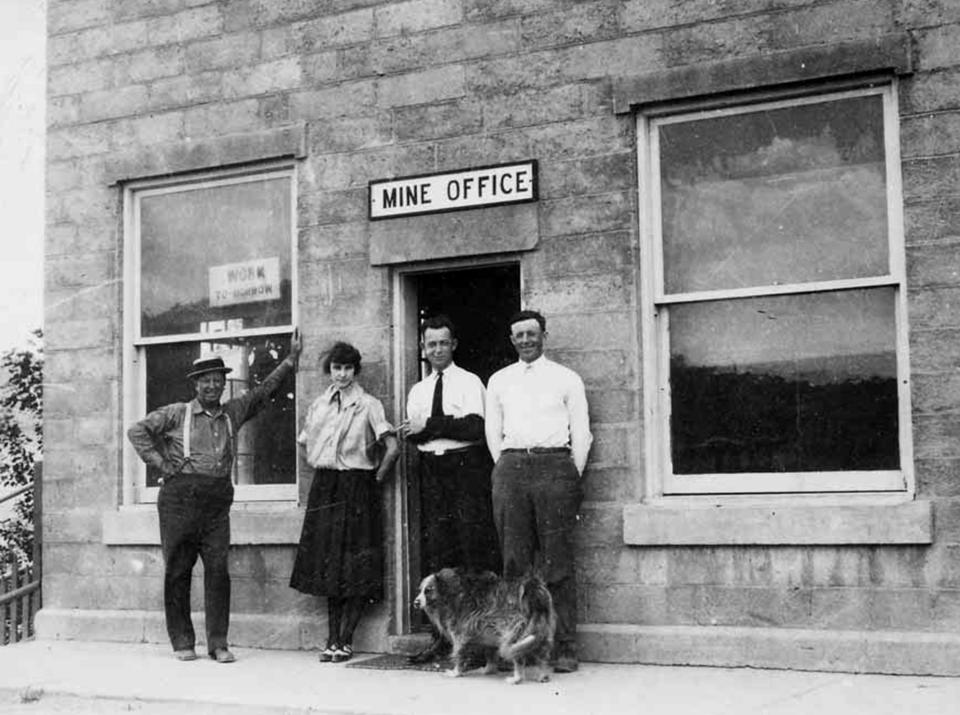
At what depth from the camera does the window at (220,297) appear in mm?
9820

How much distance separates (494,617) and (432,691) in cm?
56

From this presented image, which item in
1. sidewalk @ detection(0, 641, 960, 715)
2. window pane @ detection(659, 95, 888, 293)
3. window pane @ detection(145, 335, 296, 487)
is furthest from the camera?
window pane @ detection(145, 335, 296, 487)

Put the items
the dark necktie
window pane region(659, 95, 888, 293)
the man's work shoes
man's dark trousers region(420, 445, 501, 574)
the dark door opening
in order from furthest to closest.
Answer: the dark door opening → the man's work shoes → the dark necktie → man's dark trousers region(420, 445, 501, 574) → window pane region(659, 95, 888, 293)

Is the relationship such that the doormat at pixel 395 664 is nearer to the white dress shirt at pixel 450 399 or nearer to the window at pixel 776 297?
the white dress shirt at pixel 450 399

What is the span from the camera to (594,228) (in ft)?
28.2

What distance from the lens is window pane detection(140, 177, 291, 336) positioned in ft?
32.4

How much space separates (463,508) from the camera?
8.49m

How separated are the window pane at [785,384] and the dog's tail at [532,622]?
1363 mm

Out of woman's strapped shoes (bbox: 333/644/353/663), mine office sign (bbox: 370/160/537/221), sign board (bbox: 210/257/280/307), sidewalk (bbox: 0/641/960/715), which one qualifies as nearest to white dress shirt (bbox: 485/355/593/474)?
mine office sign (bbox: 370/160/537/221)

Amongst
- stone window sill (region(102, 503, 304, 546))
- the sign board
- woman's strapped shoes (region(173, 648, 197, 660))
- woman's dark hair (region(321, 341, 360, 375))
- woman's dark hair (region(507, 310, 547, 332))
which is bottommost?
woman's strapped shoes (region(173, 648, 197, 660))

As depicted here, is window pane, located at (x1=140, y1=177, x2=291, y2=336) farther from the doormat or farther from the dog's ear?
the dog's ear

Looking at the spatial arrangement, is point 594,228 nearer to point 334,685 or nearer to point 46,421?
point 334,685

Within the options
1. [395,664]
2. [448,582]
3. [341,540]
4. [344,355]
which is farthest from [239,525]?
[448,582]

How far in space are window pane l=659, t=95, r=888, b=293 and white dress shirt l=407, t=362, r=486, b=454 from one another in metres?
1.39
